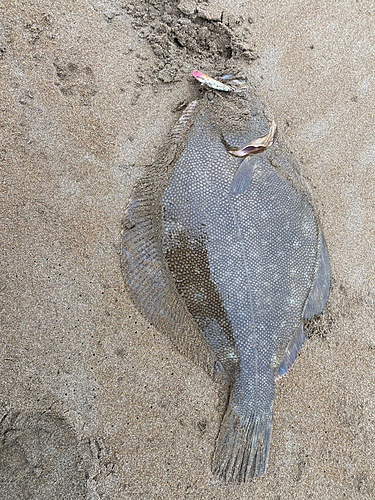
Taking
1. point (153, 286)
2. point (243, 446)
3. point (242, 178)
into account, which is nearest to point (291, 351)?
point (243, 446)

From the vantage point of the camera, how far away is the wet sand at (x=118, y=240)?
86.4 inches

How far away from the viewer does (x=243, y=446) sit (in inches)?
86.4

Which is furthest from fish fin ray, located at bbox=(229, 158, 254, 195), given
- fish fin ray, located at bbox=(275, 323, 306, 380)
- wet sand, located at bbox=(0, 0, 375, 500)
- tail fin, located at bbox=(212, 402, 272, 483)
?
tail fin, located at bbox=(212, 402, 272, 483)

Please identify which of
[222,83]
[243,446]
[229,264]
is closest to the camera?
[229,264]

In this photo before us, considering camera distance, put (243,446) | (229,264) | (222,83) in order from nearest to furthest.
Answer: (229,264)
(243,446)
(222,83)

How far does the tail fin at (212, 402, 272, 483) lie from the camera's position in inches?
85.5

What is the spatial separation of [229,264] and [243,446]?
1230 millimetres

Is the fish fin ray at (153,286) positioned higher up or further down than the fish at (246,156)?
further down

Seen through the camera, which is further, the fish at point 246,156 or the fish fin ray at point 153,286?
the fish fin ray at point 153,286

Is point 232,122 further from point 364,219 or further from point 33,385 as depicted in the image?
point 33,385

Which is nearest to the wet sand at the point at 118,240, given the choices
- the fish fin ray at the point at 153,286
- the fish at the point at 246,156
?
the fish fin ray at the point at 153,286

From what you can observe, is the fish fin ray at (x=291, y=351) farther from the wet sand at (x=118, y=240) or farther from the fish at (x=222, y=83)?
the fish at (x=222, y=83)

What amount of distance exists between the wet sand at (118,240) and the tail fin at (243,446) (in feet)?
0.30

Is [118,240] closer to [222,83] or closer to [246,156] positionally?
[246,156]
